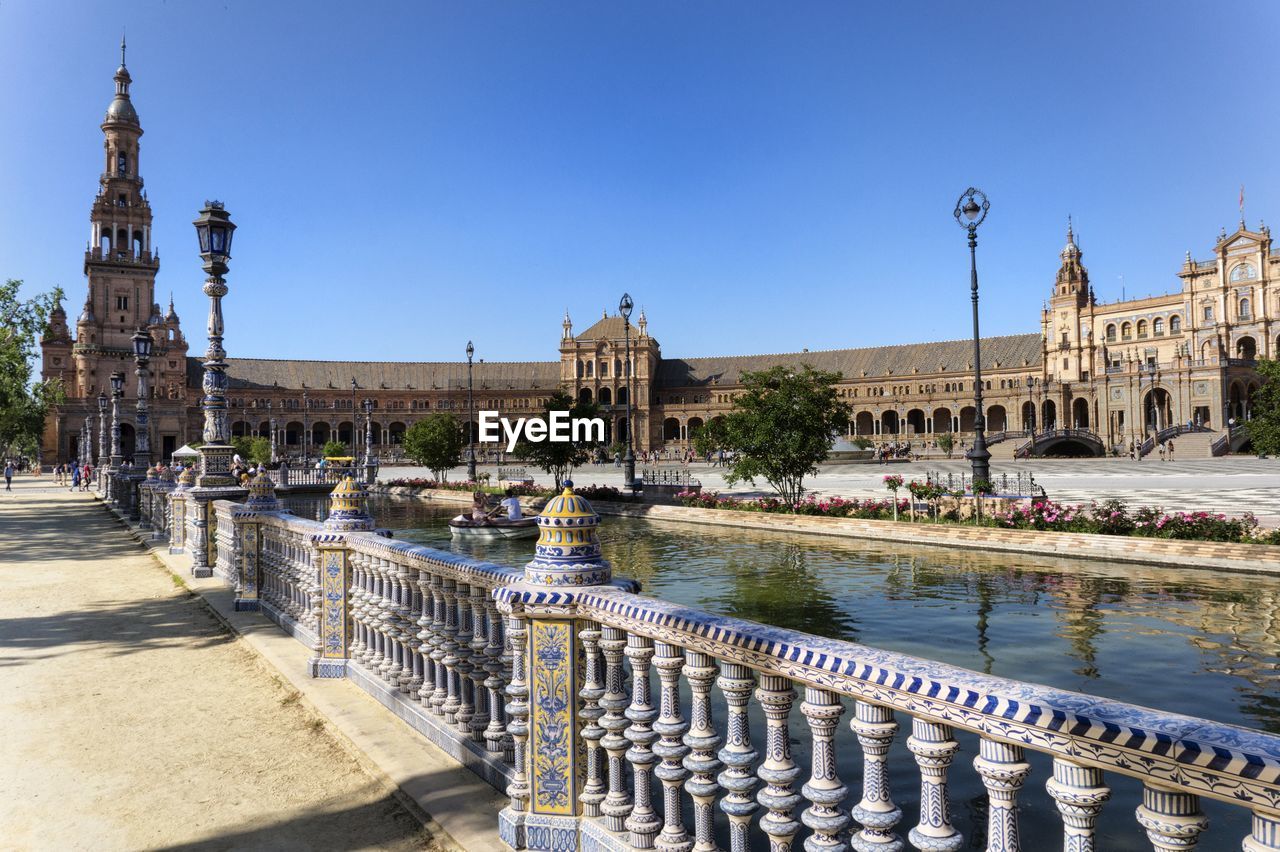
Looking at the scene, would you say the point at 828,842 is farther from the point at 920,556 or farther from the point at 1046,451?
the point at 1046,451

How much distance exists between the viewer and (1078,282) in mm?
95438

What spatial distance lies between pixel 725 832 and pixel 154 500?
18.4 meters

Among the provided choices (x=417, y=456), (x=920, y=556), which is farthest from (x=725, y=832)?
(x=417, y=456)

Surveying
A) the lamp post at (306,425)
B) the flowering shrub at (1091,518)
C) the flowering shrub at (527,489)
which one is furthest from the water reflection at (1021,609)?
the lamp post at (306,425)

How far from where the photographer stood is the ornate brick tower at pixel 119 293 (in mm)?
89062

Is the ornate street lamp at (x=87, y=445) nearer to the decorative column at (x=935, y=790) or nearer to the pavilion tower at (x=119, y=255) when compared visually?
the pavilion tower at (x=119, y=255)

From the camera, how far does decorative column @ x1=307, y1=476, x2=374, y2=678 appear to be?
635cm

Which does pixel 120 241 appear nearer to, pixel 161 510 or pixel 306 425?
pixel 306 425

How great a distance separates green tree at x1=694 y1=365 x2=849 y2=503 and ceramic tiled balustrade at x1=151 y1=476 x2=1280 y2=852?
16399 millimetres

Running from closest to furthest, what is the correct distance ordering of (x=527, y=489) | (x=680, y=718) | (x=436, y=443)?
1. (x=680, y=718)
2. (x=527, y=489)
3. (x=436, y=443)

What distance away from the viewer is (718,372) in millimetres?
117188

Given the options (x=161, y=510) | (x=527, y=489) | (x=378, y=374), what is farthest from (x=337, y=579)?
(x=378, y=374)

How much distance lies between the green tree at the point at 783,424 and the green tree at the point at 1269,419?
391 inches

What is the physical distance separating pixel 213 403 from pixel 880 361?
104 m
